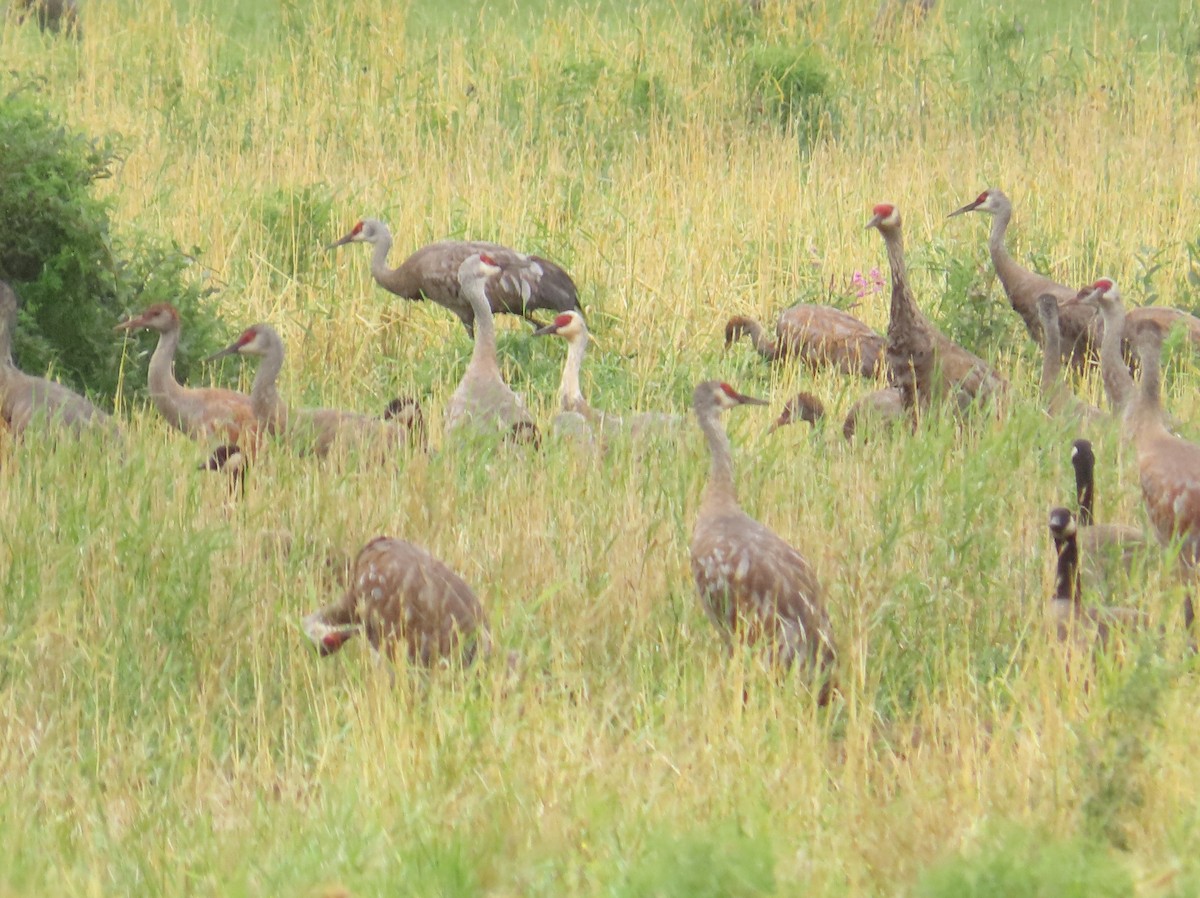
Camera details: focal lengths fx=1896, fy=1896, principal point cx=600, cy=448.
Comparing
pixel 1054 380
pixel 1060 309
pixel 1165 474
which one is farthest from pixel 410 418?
pixel 1060 309

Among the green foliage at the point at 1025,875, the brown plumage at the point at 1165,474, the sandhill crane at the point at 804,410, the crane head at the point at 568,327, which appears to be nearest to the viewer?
the green foliage at the point at 1025,875

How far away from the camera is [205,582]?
19.0 ft

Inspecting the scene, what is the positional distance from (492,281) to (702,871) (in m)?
6.83

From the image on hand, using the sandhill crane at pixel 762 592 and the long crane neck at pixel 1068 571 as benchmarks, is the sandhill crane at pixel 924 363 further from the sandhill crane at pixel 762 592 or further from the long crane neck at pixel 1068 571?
the sandhill crane at pixel 762 592

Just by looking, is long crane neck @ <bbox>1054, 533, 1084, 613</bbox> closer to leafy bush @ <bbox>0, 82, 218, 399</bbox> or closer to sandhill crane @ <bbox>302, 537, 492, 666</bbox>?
sandhill crane @ <bbox>302, 537, 492, 666</bbox>

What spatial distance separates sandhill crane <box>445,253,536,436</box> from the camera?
7.99 meters

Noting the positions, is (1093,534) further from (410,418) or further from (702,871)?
(702,871)

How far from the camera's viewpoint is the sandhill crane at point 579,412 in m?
7.95

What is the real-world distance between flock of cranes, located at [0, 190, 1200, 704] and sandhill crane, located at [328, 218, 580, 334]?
0.01 m

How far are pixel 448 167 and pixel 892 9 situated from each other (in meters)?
5.51

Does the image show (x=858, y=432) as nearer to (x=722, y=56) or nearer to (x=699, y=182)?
(x=699, y=182)

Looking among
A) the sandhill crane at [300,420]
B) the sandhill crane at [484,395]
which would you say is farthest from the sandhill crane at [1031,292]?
the sandhill crane at [300,420]

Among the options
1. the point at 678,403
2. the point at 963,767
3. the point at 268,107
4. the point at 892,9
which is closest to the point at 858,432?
the point at 678,403

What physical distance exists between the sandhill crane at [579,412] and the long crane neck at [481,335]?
32cm
